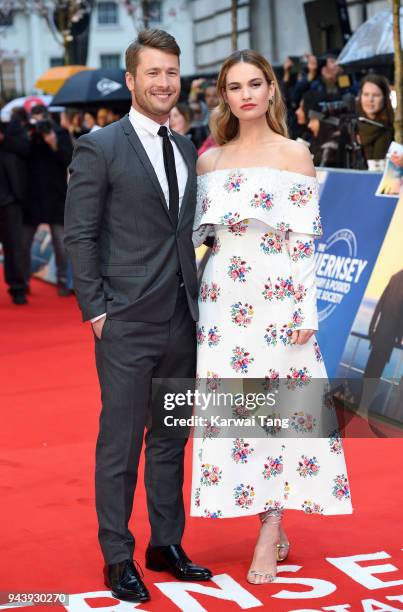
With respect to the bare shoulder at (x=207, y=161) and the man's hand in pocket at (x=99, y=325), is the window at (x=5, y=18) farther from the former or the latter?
the man's hand in pocket at (x=99, y=325)

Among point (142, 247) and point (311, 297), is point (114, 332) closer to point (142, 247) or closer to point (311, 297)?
point (142, 247)

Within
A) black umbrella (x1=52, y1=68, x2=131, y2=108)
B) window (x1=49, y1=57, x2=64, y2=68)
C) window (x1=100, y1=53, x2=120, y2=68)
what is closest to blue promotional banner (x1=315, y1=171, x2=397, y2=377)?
black umbrella (x1=52, y1=68, x2=131, y2=108)

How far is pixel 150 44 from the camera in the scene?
4.14 m

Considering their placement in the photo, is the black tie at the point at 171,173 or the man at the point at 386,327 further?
the man at the point at 386,327

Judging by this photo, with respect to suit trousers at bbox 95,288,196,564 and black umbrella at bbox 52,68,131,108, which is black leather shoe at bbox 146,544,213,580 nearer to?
suit trousers at bbox 95,288,196,564

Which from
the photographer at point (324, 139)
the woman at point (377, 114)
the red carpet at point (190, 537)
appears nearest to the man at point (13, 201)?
the photographer at point (324, 139)

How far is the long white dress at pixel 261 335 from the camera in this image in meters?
4.32

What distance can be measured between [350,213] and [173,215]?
3.36 metres

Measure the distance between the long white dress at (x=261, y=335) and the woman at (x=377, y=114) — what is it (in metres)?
4.59

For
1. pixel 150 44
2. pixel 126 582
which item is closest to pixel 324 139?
pixel 150 44

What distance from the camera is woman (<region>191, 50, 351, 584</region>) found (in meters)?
4.32

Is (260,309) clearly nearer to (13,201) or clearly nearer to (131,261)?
(131,261)

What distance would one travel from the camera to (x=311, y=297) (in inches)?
171

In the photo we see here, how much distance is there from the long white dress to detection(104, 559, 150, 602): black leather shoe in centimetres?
33
